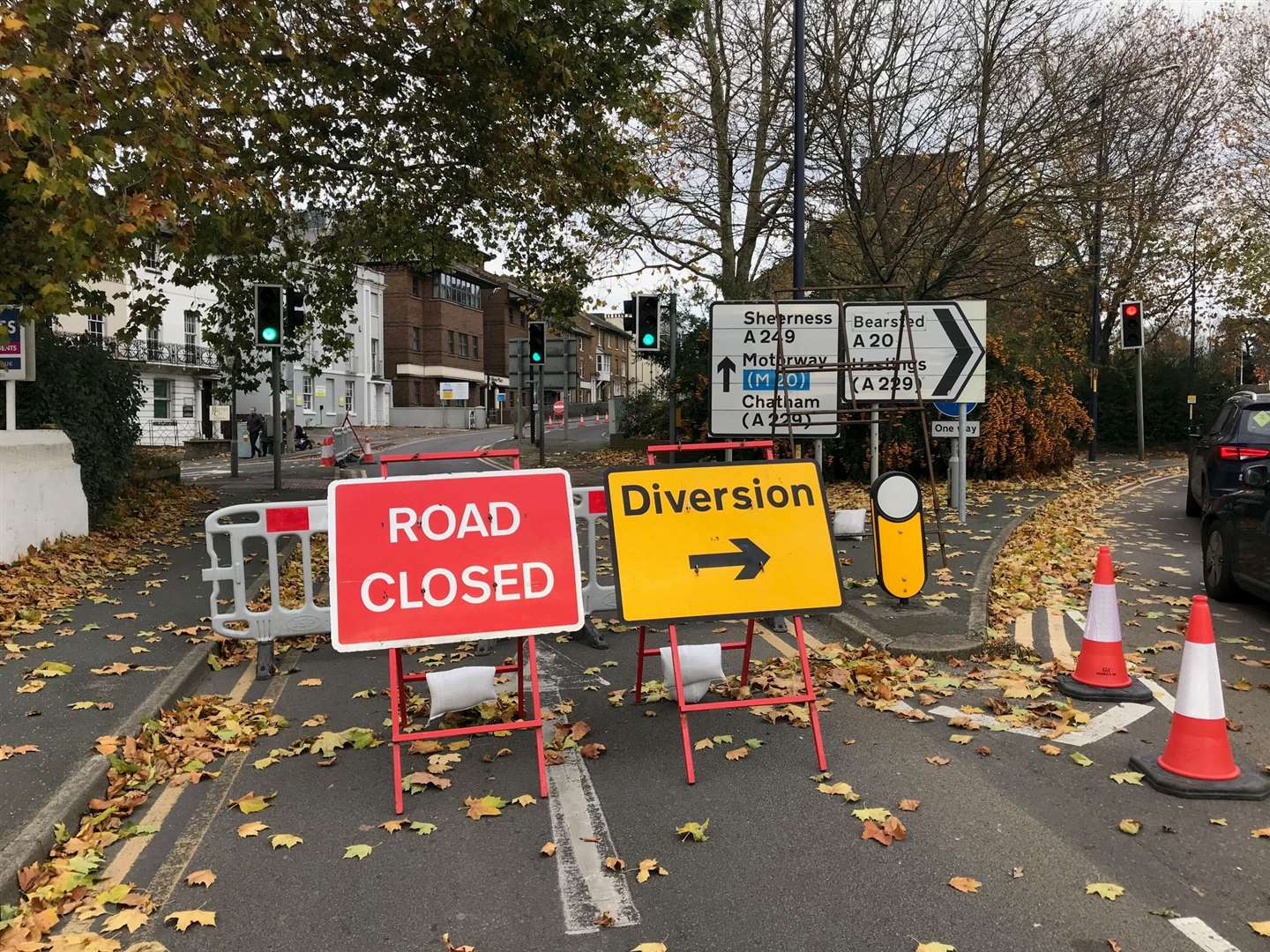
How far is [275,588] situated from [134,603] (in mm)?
2863

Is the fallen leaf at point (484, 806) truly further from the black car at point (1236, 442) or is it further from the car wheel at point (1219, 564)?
the black car at point (1236, 442)

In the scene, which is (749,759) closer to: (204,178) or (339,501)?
(339,501)

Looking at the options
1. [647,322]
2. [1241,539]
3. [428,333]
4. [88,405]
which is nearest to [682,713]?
[1241,539]

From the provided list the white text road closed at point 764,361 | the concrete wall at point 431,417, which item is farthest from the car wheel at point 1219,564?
the concrete wall at point 431,417

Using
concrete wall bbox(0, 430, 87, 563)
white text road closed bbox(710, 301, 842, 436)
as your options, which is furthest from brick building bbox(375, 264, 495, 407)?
white text road closed bbox(710, 301, 842, 436)

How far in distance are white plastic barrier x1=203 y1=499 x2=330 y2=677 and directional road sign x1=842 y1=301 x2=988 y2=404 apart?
694cm

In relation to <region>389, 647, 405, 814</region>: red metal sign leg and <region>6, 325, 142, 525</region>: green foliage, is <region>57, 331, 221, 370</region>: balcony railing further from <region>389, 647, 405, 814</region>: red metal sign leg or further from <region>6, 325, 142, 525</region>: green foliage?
<region>389, 647, 405, 814</region>: red metal sign leg

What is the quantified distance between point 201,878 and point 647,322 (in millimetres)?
15998

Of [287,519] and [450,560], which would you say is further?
[287,519]

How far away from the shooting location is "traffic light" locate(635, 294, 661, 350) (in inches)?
741

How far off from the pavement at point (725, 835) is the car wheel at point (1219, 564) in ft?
7.24

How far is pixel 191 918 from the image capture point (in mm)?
3363

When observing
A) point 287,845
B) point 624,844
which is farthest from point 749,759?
point 287,845

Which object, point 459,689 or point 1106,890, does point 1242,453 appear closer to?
point 1106,890
